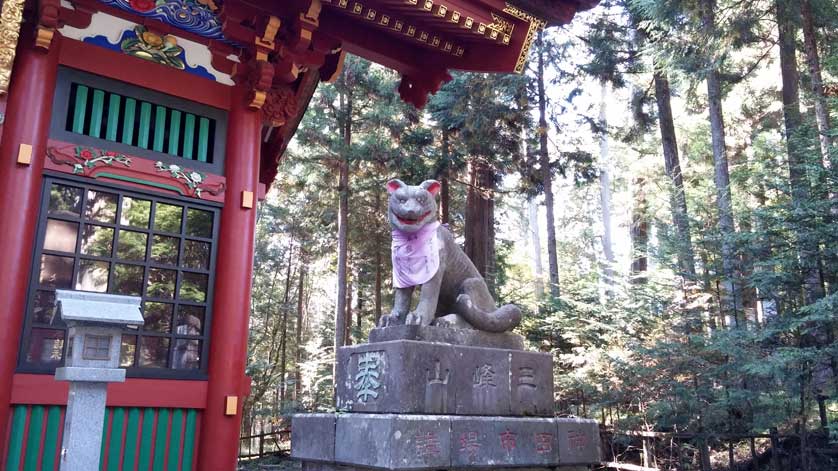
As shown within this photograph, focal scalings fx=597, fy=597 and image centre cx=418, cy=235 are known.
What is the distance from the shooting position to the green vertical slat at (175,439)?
17.5 ft

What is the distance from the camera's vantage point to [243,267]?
5898 mm

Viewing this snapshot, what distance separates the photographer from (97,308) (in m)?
4.02

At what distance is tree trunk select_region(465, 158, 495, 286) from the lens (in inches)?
522

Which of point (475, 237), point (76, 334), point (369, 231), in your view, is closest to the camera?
point (76, 334)

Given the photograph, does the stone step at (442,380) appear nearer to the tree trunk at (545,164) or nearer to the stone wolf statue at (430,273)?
the stone wolf statue at (430,273)

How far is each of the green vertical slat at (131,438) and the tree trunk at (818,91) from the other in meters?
7.67

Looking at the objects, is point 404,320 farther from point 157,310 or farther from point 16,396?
point 16,396

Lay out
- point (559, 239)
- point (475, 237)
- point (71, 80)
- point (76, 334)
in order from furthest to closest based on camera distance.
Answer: point (559, 239) < point (475, 237) < point (71, 80) < point (76, 334)

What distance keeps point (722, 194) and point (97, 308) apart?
8.53 metres

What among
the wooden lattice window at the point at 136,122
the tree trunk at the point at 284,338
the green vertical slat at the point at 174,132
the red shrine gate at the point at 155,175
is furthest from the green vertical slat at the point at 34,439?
the tree trunk at the point at 284,338

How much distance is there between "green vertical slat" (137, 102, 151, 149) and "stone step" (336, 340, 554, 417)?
9.36 feet

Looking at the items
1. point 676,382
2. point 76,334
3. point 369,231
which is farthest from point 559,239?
point 76,334

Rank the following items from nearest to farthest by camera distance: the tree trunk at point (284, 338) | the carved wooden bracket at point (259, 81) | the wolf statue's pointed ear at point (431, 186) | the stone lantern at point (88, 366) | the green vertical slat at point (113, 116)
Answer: the stone lantern at point (88, 366) → the wolf statue's pointed ear at point (431, 186) → the green vertical slat at point (113, 116) → the carved wooden bracket at point (259, 81) → the tree trunk at point (284, 338)

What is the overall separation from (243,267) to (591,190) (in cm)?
2896
